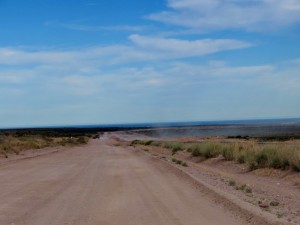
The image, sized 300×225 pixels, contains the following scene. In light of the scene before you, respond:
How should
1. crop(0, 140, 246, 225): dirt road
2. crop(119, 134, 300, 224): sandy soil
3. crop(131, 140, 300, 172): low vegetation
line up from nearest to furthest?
1. crop(0, 140, 246, 225): dirt road
2. crop(119, 134, 300, 224): sandy soil
3. crop(131, 140, 300, 172): low vegetation

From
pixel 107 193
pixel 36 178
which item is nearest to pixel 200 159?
pixel 36 178

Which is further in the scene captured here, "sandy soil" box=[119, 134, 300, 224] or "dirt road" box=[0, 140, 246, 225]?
"sandy soil" box=[119, 134, 300, 224]

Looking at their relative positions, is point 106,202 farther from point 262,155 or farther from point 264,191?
point 262,155

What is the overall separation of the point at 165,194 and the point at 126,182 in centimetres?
407

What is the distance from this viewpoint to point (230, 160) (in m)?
30.4

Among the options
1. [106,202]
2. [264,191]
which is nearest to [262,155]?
[264,191]

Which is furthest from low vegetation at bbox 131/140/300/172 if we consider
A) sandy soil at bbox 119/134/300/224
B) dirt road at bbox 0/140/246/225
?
dirt road at bbox 0/140/246/225

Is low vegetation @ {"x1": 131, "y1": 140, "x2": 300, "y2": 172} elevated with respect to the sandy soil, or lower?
elevated

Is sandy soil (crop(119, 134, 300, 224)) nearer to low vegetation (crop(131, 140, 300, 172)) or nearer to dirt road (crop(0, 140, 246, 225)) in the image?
low vegetation (crop(131, 140, 300, 172))

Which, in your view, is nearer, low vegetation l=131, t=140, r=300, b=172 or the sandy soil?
the sandy soil

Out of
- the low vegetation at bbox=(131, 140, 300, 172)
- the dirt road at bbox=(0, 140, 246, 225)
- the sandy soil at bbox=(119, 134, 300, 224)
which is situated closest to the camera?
the dirt road at bbox=(0, 140, 246, 225)

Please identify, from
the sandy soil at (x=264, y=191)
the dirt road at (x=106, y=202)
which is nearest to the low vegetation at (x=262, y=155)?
the sandy soil at (x=264, y=191)

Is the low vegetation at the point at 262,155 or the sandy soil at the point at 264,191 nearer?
the sandy soil at the point at 264,191

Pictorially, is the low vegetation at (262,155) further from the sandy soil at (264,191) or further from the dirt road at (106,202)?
the dirt road at (106,202)
